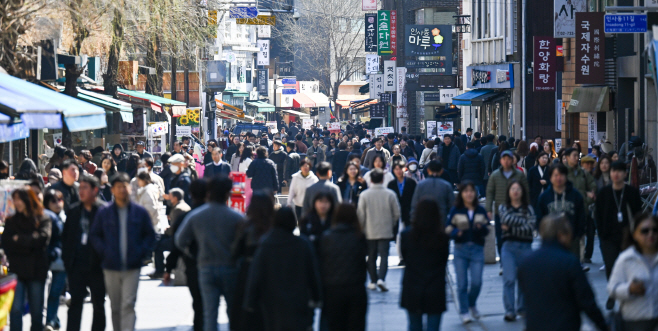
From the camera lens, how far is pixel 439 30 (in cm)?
3831

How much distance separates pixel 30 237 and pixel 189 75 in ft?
96.6

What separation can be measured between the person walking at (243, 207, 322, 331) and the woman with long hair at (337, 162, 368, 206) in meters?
6.04

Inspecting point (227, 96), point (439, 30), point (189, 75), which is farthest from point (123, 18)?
point (227, 96)

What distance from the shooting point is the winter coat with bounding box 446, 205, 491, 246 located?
28.6 feet

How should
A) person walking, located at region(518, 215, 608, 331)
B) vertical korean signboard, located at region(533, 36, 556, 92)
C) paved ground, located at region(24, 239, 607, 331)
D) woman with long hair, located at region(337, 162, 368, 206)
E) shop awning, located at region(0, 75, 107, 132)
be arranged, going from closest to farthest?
person walking, located at region(518, 215, 608, 331) → paved ground, located at region(24, 239, 607, 331) → shop awning, located at region(0, 75, 107, 132) → woman with long hair, located at region(337, 162, 368, 206) → vertical korean signboard, located at region(533, 36, 556, 92)

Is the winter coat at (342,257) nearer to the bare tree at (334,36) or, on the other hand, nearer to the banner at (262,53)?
the bare tree at (334,36)

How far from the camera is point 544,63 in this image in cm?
2616

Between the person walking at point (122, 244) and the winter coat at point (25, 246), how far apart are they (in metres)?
0.60

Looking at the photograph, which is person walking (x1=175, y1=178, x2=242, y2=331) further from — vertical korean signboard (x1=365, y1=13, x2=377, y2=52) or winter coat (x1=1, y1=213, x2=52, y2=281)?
vertical korean signboard (x1=365, y1=13, x2=377, y2=52)

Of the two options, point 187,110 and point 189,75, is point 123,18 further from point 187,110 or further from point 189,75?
point 189,75

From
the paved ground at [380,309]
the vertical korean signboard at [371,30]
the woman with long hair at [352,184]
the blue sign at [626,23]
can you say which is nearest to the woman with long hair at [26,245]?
the paved ground at [380,309]

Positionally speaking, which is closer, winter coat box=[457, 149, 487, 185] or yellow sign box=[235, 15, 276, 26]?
winter coat box=[457, 149, 487, 185]

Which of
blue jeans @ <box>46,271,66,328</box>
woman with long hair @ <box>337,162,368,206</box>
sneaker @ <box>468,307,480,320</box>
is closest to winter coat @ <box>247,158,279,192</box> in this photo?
woman with long hair @ <box>337,162,368,206</box>

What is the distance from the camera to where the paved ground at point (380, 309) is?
29.9 feet
